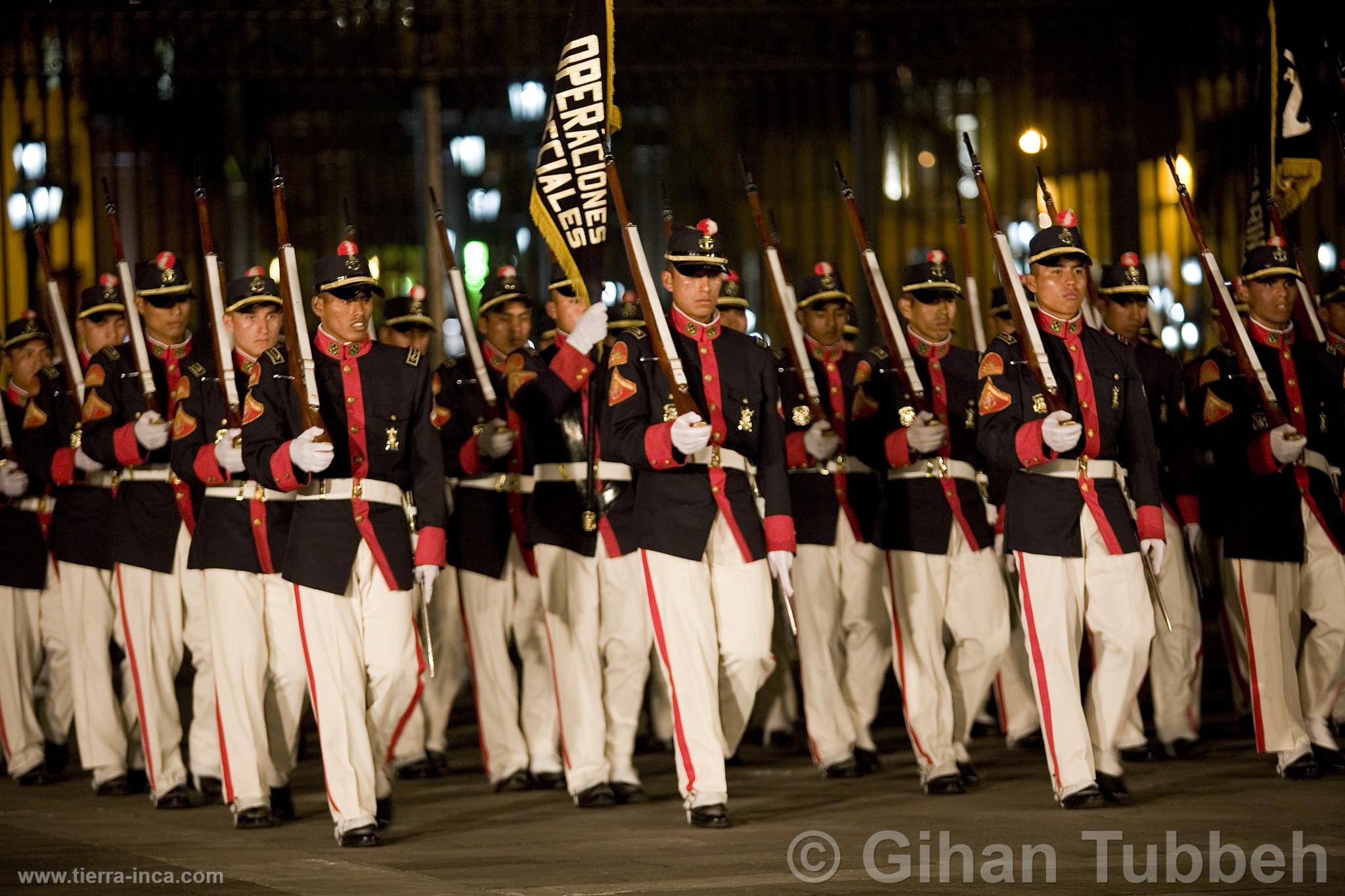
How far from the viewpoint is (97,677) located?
9.63m

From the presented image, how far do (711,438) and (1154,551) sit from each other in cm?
186

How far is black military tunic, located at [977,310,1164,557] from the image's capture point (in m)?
7.97

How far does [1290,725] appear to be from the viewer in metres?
8.67

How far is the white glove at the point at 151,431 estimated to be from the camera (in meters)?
8.98

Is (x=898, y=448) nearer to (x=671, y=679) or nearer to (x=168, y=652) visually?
(x=671, y=679)

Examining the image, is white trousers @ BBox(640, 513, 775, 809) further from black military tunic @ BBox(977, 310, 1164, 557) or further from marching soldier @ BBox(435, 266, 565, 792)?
marching soldier @ BBox(435, 266, 565, 792)

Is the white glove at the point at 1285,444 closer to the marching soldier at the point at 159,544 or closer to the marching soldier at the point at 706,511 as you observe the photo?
the marching soldier at the point at 706,511

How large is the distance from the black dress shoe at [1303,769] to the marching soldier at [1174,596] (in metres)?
0.93

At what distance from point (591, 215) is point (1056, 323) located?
2069 millimetres

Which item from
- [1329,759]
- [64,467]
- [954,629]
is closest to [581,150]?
[954,629]

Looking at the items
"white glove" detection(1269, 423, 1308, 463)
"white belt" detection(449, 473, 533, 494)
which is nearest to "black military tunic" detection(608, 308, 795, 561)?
"white belt" detection(449, 473, 533, 494)

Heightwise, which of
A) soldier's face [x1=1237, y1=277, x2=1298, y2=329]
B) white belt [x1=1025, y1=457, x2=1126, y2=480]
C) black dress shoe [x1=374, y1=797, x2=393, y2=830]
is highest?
soldier's face [x1=1237, y1=277, x2=1298, y2=329]

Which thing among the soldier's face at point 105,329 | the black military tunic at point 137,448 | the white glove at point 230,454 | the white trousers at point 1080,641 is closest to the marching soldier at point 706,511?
the white trousers at point 1080,641

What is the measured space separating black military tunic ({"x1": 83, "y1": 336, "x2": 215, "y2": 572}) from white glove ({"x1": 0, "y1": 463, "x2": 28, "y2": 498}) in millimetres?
1103
